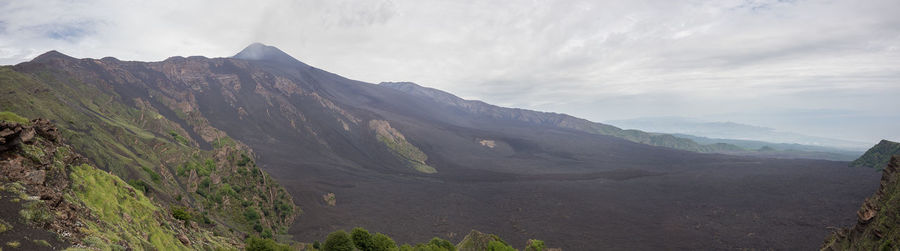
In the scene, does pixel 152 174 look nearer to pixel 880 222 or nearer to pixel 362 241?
Result: pixel 362 241

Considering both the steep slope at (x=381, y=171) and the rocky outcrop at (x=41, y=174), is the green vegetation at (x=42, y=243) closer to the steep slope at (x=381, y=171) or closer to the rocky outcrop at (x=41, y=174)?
the rocky outcrop at (x=41, y=174)

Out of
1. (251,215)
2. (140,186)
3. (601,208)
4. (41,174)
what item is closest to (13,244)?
(41,174)

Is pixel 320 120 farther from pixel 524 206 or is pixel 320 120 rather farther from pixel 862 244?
pixel 862 244

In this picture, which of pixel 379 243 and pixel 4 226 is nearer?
pixel 4 226

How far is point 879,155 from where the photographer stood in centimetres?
10875

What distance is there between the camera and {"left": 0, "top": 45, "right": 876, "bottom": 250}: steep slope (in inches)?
1651

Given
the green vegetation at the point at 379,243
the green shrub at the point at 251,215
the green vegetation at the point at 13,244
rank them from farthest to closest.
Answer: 1. the green shrub at the point at 251,215
2. the green vegetation at the point at 379,243
3. the green vegetation at the point at 13,244

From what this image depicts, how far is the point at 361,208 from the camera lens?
190 feet

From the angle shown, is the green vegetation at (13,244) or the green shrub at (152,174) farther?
the green shrub at (152,174)

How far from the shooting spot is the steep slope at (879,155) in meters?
102

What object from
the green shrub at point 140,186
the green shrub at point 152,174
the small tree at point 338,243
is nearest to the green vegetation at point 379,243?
the small tree at point 338,243

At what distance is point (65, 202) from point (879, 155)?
179 metres

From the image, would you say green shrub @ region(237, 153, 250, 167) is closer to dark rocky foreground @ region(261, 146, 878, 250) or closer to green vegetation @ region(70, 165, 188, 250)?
dark rocky foreground @ region(261, 146, 878, 250)

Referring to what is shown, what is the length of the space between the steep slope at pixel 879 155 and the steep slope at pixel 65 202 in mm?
164311
